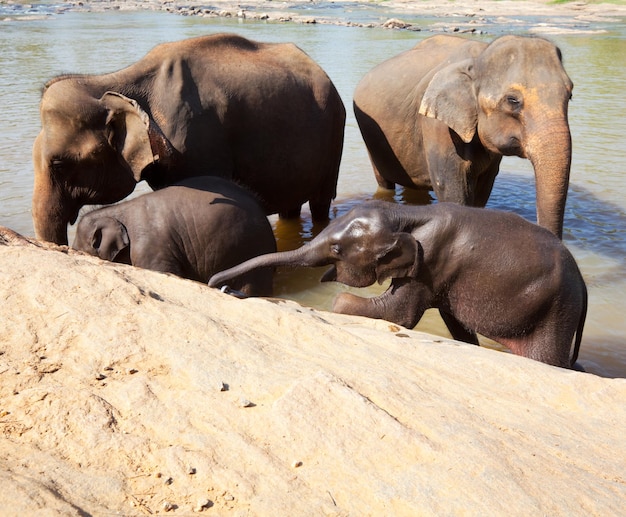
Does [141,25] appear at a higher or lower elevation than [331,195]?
lower

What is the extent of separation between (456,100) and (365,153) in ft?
16.3

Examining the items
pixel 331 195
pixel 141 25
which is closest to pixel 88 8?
pixel 141 25

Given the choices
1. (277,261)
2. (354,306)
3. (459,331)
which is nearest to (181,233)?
(277,261)

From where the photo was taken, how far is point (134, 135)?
20.0ft

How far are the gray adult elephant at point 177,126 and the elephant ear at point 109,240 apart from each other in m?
0.67

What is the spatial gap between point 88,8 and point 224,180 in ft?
162

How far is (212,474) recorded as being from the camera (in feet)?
8.48

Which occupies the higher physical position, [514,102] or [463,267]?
[514,102]

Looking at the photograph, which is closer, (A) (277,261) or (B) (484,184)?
(A) (277,261)

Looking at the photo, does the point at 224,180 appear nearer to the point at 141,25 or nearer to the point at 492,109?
the point at 492,109

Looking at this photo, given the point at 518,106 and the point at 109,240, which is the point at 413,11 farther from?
the point at 109,240

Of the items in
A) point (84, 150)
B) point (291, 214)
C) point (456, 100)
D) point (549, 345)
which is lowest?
point (291, 214)

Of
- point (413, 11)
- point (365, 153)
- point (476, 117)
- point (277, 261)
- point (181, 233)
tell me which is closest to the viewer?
point (277, 261)

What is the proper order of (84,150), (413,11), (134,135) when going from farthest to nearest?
1. (413,11)
2. (84,150)
3. (134,135)
